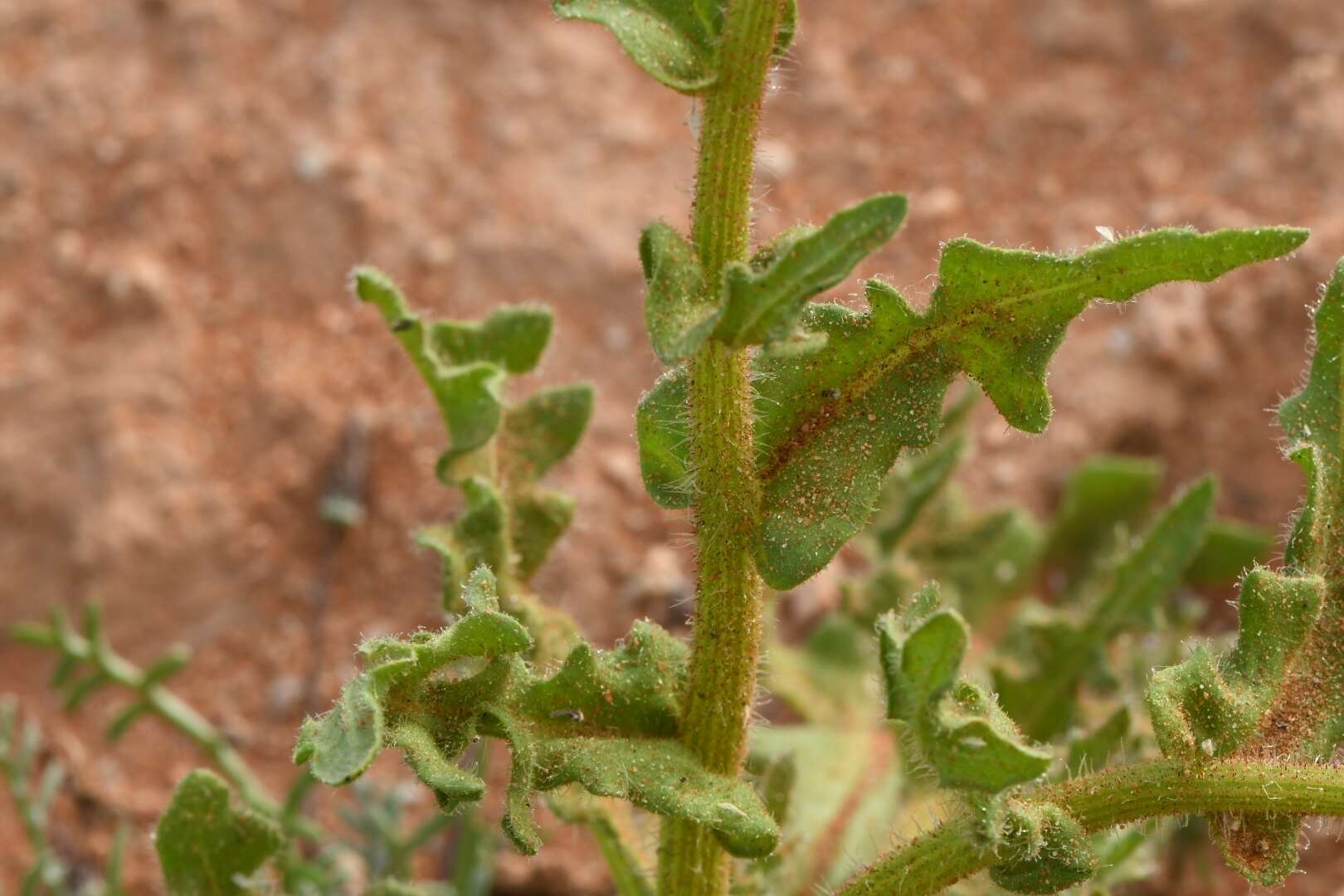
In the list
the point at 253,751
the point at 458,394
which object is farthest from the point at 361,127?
the point at 458,394

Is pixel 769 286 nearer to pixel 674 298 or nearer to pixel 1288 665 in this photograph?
pixel 674 298

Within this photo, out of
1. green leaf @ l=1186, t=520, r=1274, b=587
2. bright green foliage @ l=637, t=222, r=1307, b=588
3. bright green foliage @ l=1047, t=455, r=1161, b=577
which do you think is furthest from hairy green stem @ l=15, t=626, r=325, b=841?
green leaf @ l=1186, t=520, r=1274, b=587

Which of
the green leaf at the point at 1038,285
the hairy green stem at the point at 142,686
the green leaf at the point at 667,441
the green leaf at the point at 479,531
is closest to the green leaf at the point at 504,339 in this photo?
the green leaf at the point at 479,531

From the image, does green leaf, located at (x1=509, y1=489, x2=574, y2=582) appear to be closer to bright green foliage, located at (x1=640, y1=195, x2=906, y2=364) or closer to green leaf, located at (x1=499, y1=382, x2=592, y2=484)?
green leaf, located at (x1=499, y1=382, x2=592, y2=484)

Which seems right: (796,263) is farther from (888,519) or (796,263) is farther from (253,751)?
(253,751)

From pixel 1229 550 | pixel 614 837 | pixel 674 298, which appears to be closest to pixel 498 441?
pixel 614 837

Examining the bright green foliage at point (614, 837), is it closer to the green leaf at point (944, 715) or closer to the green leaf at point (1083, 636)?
the green leaf at point (944, 715)
